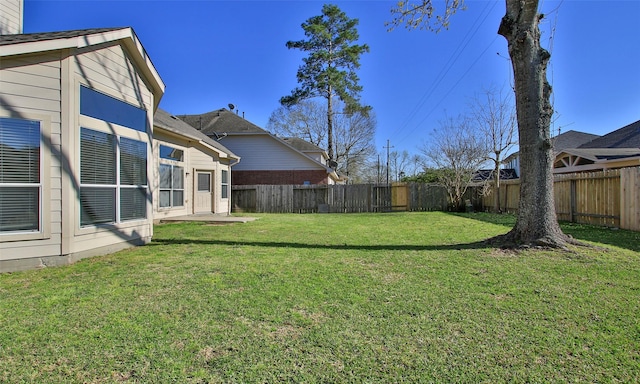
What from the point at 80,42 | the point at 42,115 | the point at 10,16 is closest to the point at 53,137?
the point at 42,115

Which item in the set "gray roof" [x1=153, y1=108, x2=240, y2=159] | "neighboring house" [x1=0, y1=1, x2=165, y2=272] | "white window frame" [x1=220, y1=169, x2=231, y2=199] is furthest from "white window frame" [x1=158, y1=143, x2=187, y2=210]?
"neighboring house" [x1=0, y1=1, x2=165, y2=272]

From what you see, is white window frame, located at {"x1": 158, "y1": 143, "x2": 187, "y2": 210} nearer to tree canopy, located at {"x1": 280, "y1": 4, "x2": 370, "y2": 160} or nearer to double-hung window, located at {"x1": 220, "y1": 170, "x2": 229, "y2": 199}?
double-hung window, located at {"x1": 220, "y1": 170, "x2": 229, "y2": 199}

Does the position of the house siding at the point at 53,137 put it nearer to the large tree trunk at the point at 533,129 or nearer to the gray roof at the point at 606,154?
the large tree trunk at the point at 533,129

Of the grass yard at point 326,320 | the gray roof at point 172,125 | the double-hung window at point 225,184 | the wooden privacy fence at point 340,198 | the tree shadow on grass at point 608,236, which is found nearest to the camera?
the grass yard at point 326,320

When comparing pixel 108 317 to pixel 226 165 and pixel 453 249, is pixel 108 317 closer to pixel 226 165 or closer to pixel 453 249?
pixel 453 249

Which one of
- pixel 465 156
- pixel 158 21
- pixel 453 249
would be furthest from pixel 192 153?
pixel 465 156

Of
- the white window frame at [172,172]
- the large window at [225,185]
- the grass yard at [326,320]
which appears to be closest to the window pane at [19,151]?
the grass yard at [326,320]

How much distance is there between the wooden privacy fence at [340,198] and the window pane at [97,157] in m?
12.5

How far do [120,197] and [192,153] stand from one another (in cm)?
673

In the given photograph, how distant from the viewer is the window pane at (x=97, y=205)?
218 inches

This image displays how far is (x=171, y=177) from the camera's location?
1141cm

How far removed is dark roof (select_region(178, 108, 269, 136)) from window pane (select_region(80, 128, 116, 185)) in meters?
15.1

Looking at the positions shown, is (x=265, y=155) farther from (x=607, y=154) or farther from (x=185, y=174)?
(x=607, y=154)

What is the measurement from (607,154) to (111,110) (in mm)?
18877
